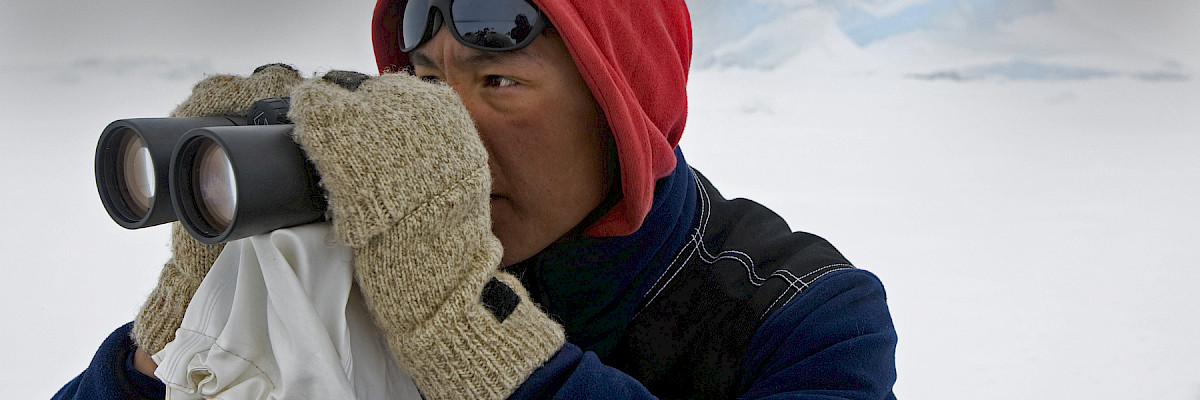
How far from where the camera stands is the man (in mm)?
440

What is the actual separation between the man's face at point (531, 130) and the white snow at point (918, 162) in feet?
3.51

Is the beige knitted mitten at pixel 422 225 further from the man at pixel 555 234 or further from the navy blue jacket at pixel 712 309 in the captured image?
the navy blue jacket at pixel 712 309

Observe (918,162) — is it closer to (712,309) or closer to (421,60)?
(712,309)

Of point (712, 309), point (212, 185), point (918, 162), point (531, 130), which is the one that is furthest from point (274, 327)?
point (918, 162)

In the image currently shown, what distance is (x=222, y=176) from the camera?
41 cm

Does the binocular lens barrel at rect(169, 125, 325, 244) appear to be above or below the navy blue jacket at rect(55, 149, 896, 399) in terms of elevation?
above

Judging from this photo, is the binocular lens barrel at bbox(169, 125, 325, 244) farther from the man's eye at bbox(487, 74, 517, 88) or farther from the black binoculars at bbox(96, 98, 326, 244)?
the man's eye at bbox(487, 74, 517, 88)

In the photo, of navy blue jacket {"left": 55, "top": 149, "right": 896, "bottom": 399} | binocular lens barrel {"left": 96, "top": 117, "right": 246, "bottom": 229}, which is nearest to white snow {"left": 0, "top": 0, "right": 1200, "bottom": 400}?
navy blue jacket {"left": 55, "top": 149, "right": 896, "bottom": 399}

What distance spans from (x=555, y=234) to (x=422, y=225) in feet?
0.75

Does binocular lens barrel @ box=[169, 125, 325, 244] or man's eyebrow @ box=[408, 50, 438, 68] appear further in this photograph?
man's eyebrow @ box=[408, 50, 438, 68]

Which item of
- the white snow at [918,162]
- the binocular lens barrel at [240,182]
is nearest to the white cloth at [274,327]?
the binocular lens barrel at [240,182]

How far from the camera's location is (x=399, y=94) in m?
0.45

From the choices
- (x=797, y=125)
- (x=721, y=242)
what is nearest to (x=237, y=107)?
(x=721, y=242)

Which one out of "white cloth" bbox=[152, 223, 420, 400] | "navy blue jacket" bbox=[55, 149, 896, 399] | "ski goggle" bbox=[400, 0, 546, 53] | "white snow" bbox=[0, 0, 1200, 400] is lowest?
"white snow" bbox=[0, 0, 1200, 400]
